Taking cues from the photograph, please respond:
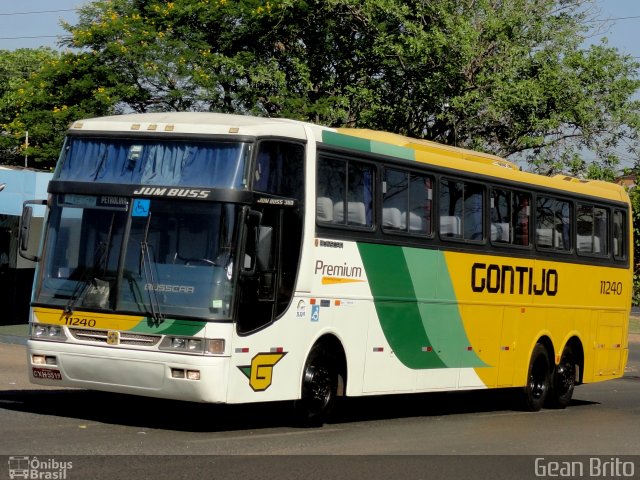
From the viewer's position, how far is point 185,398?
39.7 feet

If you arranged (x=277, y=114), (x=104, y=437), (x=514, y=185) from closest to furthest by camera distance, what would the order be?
(x=104, y=437) < (x=514, y=185) < (x=277, y=114)

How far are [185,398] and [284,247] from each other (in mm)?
2004

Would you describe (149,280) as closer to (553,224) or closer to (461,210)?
(461,210)

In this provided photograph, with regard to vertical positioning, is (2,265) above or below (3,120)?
below

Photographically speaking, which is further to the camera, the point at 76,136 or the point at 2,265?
the point at 2,265

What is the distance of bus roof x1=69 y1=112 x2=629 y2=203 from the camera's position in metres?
12.9

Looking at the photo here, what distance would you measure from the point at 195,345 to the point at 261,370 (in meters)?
0.86

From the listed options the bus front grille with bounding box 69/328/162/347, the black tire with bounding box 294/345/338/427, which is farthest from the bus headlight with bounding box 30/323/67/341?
the black tire with bounding box 294/345/338/427

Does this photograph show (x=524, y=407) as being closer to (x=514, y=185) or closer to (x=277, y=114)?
(x=514, y=185)

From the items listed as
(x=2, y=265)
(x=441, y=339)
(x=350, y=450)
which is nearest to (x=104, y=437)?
(x=350, y=450)

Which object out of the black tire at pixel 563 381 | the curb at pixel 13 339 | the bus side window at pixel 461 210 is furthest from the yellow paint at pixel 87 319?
the curb at pixel 13 339

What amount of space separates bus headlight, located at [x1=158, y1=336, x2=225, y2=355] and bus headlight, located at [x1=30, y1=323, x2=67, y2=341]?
1225 mm

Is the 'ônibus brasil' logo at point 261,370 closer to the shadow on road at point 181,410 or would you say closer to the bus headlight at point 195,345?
the bus headlight at point 195,345

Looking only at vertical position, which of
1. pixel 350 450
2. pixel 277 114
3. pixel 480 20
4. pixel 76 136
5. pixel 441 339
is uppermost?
pixel 480 20
